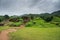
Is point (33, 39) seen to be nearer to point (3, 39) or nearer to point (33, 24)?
point (3, 39)

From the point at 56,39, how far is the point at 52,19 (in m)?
30.8

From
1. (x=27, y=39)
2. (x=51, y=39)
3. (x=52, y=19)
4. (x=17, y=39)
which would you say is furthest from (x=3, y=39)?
(x=52, y=19)

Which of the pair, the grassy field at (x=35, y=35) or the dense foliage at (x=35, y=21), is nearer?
the grassy field at (x=35, y=35)

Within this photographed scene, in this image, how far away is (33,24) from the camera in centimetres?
3781

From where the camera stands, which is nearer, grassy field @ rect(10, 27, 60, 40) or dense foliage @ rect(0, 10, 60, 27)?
grassy field @ rect(10, 27, 60, 40)

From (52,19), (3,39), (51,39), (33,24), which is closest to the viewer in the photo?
(51,39)

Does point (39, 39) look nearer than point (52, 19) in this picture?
Yes

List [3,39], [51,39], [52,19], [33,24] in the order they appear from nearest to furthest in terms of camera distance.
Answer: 1. [51,39]
2. [3,39]
3. [33,24]
4. [52,19]

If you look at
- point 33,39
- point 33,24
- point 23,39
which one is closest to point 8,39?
point 23,39

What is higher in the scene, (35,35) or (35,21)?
(35,21)

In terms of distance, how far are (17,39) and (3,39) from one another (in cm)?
201

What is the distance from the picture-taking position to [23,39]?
15.8m

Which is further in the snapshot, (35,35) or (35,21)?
(35,21)

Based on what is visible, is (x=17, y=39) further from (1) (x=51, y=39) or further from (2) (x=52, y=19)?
(2) (x=52, y=19)
